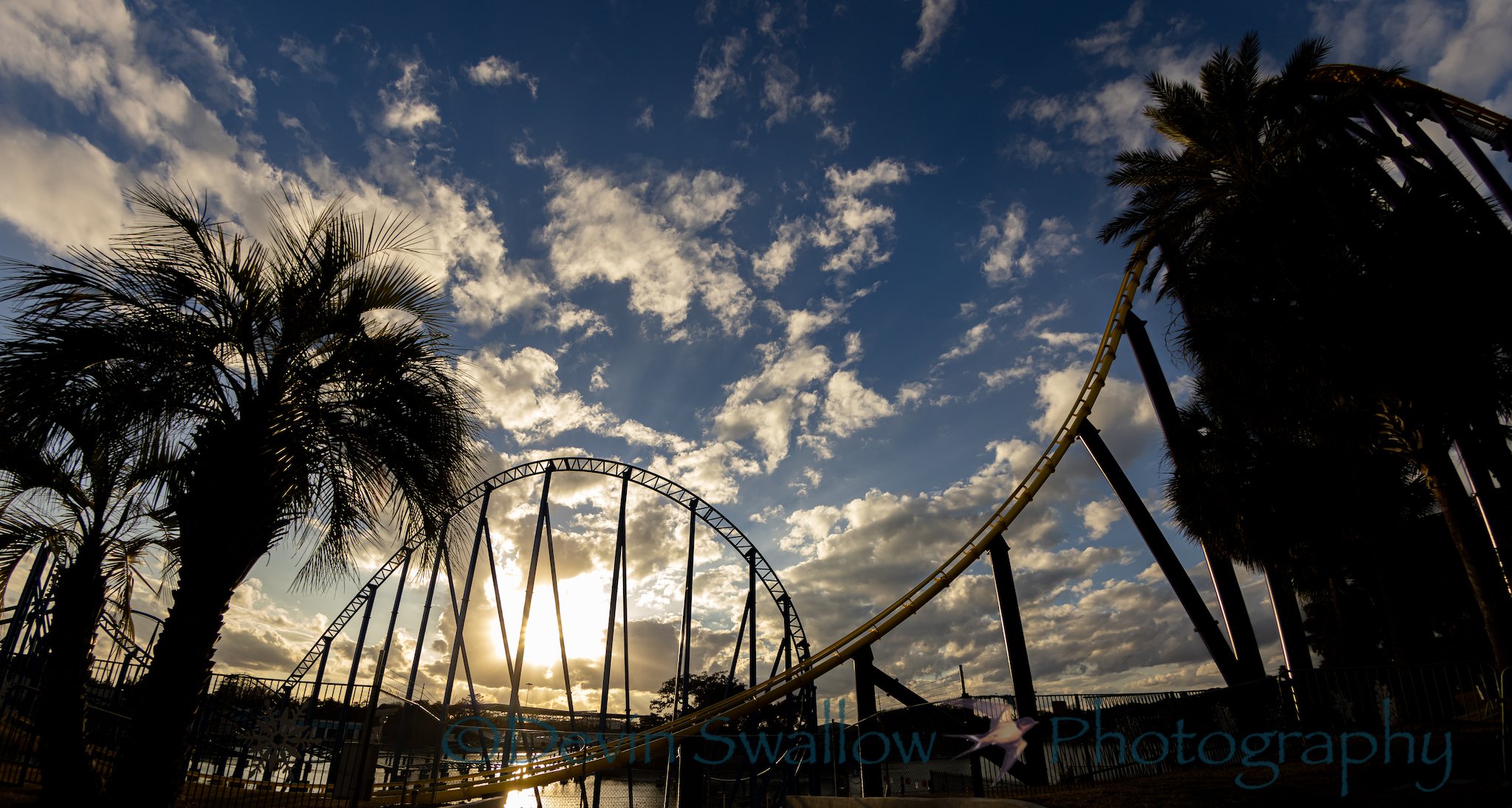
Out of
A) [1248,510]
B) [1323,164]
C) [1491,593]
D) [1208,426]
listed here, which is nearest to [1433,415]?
[1491,593]

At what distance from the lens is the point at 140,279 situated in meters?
6.07

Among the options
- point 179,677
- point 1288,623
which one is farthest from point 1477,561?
point 179,677

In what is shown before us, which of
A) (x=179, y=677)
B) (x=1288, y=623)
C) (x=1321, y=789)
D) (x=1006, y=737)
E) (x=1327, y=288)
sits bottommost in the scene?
A: (x=1321, y=789)

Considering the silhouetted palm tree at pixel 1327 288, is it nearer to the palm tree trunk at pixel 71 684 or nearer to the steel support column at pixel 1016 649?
the steel support column at pixel 1016 649

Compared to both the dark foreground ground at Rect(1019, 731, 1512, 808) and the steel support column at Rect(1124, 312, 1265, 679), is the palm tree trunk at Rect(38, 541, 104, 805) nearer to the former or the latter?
the dark foreground ground at Rect(1019, 731, 1512, 808)

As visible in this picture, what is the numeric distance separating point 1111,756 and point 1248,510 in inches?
377

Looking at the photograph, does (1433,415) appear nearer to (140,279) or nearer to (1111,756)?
(1111,756)

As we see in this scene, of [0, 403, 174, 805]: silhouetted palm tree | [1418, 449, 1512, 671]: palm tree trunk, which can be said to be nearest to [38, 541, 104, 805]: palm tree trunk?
[0, 403, 174, 805]: silhouetted palm tree

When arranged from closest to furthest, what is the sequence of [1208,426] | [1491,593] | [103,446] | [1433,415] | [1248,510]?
[103,446]
[1491,593]
[1433,415]
[1248,510]
[1208,426]

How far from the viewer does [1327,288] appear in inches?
445

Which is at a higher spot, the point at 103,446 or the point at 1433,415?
the point at 1433,415

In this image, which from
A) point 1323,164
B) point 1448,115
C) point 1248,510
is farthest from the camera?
point 1248,510

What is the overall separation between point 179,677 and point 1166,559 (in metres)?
18.2

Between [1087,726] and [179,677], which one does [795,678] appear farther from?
[179,677]
